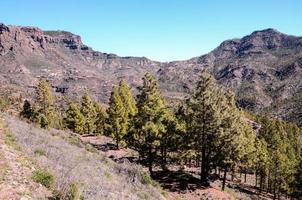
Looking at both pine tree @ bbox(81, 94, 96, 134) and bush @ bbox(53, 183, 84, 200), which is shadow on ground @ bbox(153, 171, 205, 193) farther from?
pine tree @ bbox(81, 94, 96, 134)

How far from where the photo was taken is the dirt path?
12151mm

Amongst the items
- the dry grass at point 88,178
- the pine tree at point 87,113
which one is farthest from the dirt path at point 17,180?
the pine tree at point 87,113

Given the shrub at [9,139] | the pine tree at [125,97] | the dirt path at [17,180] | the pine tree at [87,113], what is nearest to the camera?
the dirt path at [17,180]

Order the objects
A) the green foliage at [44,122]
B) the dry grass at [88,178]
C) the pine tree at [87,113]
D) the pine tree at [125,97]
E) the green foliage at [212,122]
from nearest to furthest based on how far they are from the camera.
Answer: the dry grass at [88,178], the green foliage at [212,122], the green foliage at [44,122], the pine tree at [125,97], the pine tree at [87,113]

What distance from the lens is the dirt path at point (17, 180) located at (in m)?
12.2

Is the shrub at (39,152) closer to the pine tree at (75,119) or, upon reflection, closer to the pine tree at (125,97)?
the pine tree at (125,97)

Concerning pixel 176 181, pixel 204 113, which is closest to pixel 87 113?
pixel 176 181

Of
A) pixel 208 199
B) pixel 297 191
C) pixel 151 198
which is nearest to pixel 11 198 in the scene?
pixel 151 198

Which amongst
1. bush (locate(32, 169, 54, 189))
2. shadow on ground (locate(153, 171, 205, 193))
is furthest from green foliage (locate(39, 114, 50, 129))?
bush (locate(32, 169, 54, 189))

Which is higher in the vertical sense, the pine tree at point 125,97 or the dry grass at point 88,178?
the pine tree at point 125,97

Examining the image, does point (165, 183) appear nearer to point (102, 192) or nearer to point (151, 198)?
point (151, 198)

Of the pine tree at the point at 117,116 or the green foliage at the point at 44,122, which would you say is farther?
the pine tree at the point at 117,116

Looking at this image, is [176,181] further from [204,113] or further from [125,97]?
[125,97]

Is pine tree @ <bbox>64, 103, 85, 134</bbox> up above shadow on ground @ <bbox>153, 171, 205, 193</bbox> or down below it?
above
